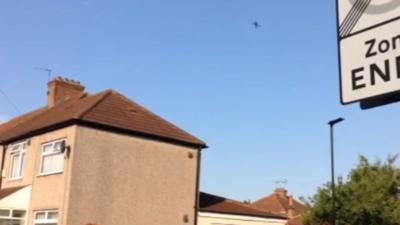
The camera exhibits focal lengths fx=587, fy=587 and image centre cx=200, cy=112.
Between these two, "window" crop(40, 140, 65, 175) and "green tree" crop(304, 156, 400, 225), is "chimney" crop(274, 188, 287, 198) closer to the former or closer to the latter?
"green tree" crop(304, 156, 400, 225)

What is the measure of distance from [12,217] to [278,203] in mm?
32943

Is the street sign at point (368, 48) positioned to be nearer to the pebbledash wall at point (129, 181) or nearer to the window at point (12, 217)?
the pebbledash wall at point (129, 181)

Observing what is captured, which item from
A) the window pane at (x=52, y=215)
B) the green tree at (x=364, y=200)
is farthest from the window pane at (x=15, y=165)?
the green tree at (x=364, y=200)

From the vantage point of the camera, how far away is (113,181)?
23.5 metres

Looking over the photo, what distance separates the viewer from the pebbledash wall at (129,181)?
74.0ft

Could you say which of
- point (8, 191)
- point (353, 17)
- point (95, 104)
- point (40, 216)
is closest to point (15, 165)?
point (8, 191)

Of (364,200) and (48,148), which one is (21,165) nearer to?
(48,148)

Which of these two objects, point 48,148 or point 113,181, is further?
point 48,148

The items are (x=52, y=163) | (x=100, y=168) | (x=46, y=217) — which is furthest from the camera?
(x=52, y=163)

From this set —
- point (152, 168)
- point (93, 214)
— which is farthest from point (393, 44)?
point (152, 168)

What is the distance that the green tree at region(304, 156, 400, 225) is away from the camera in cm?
2792

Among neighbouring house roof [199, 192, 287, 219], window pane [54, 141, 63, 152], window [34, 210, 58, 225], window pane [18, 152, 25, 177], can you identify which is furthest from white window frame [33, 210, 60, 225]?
neighbouring house roof [199, 192, 287, 219]

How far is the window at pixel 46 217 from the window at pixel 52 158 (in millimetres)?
1597

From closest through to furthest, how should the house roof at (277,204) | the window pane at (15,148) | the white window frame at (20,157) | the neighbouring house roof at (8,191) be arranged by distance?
the neighbouring house roof at (8,191), the white window frame at (20,157), the window pane at (15,148), the house roof at (277,204)
